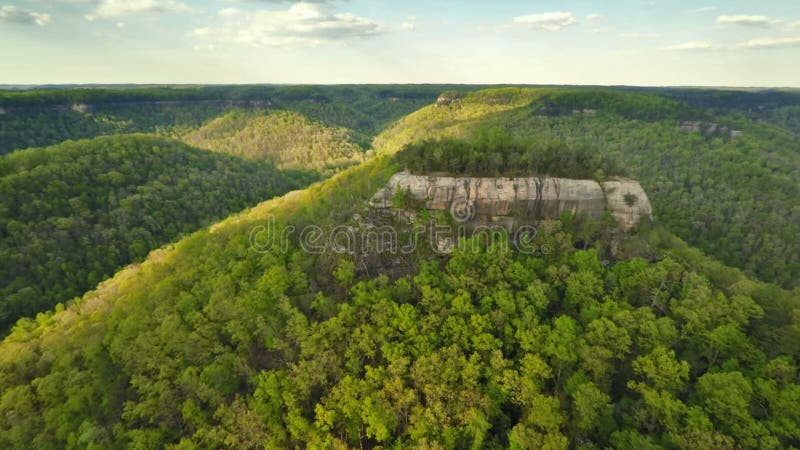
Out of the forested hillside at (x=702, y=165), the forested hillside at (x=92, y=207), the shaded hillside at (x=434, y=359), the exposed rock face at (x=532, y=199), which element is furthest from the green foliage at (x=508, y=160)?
the forested hillside at (x=92, y=207)

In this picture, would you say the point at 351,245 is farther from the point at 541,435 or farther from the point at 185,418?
the point at 541,435

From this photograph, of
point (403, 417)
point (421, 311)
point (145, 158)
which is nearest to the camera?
point (403, 417)

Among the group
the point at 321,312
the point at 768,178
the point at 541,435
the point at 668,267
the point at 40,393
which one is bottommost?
the point at 40,393

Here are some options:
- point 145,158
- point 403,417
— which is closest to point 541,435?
point 403,417

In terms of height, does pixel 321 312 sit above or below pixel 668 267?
below

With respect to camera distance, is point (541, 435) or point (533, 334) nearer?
point (541, 435)

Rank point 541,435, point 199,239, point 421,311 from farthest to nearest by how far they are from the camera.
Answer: point 199,239, point 421,311, point 541,435

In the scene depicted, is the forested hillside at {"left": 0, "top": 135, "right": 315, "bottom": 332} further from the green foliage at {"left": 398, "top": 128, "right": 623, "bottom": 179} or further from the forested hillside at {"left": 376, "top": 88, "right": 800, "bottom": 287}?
the forested hillside at {"left": 376, "top": 88, "right": 800, "bottom": 287}
